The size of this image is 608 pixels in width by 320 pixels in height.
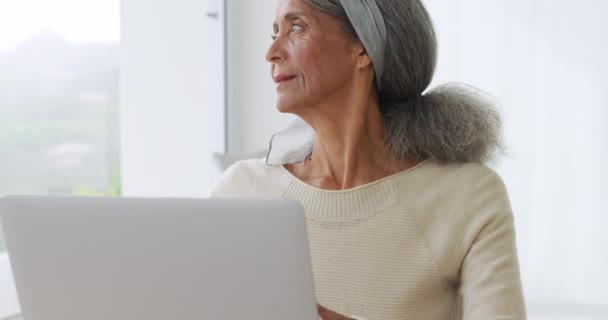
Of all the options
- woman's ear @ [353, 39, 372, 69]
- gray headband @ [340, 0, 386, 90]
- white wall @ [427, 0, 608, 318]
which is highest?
gray headband @ [340, 0, 386, 90]

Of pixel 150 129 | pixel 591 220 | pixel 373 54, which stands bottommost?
pixel 591 220

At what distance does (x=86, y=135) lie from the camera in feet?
13.7

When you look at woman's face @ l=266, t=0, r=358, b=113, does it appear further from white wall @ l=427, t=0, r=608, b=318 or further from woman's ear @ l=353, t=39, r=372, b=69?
white wall @ l=427, t=0, r=608, b=318

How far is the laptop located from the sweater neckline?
643mm

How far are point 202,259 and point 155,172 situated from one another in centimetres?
329

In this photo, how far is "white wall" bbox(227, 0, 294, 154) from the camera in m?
4.04

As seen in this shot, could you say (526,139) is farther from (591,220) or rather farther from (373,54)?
(373,54)

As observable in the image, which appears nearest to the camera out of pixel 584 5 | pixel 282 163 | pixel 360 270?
pixel 360 270

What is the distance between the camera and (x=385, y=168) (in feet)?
5.43

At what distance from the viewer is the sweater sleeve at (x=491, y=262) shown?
4.58ft

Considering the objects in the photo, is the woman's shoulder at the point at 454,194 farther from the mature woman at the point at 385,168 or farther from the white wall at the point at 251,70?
the white wall at the point at 251,70

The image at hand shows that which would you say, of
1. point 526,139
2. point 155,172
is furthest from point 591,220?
point 155,172

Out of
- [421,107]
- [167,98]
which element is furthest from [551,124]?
[421,107]

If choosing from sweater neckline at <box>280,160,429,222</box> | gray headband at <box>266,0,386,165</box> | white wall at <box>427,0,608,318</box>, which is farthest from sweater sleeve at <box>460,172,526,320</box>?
white wall at <box>427,0,608,318</box>
